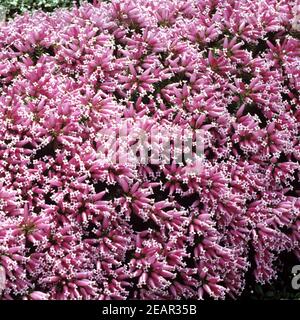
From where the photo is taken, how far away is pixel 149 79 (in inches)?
170

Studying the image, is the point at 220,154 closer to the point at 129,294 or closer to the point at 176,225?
the point at 176,225

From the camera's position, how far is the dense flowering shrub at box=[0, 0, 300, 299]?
3.87 metres

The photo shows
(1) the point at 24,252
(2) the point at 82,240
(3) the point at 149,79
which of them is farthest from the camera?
(3) the point at 149,79

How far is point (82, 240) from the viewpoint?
13.1ft

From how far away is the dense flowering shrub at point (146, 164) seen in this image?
12.7ft

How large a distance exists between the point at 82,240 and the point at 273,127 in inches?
68.6

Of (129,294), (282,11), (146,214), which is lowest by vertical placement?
(129,294)

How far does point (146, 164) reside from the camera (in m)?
4.10

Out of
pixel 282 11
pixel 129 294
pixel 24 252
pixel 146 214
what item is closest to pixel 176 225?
pixel 146 214

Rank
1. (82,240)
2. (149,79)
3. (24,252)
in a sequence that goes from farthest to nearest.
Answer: (149,79), (82,240), (24,252)

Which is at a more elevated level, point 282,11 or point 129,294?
point 282,11

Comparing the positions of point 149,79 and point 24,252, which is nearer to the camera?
point 24,252

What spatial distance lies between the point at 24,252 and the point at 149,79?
1.58 m
